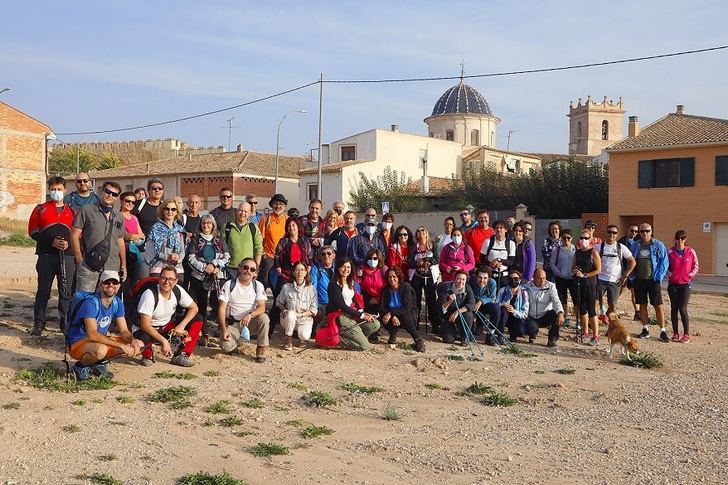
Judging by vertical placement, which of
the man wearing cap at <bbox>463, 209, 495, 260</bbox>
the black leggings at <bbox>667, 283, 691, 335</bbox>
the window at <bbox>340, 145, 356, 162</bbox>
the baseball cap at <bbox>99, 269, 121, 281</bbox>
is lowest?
the black leggings at <bbox>667, 283, 691, 335</bbox>

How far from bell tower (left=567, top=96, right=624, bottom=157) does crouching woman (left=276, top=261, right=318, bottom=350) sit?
264 feet

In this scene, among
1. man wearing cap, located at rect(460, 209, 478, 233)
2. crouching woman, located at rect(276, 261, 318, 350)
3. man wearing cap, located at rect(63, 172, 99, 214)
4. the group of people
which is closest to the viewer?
the group of people

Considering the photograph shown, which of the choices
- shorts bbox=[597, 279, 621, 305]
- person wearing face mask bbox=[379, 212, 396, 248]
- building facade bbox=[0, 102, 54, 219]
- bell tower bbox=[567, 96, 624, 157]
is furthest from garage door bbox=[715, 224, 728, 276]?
bell tower bbox=[567, 96, 624, 157]

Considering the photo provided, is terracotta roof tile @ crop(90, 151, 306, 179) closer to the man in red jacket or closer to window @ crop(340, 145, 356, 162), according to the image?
window @ crop(340, 145, 356, 162)

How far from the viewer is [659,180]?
31.9 metres

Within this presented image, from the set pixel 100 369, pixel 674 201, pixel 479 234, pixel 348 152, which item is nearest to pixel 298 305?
pixel 100 369

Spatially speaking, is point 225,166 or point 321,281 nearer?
point 321,281

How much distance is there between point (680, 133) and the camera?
105ft

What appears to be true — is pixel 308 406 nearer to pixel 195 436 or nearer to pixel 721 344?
pixel 195 436

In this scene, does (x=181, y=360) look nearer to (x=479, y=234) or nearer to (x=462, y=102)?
(x=479, y=234)

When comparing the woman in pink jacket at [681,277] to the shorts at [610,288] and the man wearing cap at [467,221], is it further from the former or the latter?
the man wearing cap at [467,221]

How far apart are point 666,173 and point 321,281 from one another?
2544cm

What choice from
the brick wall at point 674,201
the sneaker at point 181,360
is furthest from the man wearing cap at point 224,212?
the brick wall at point 674,201

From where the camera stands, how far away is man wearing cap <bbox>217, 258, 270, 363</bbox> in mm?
8930
